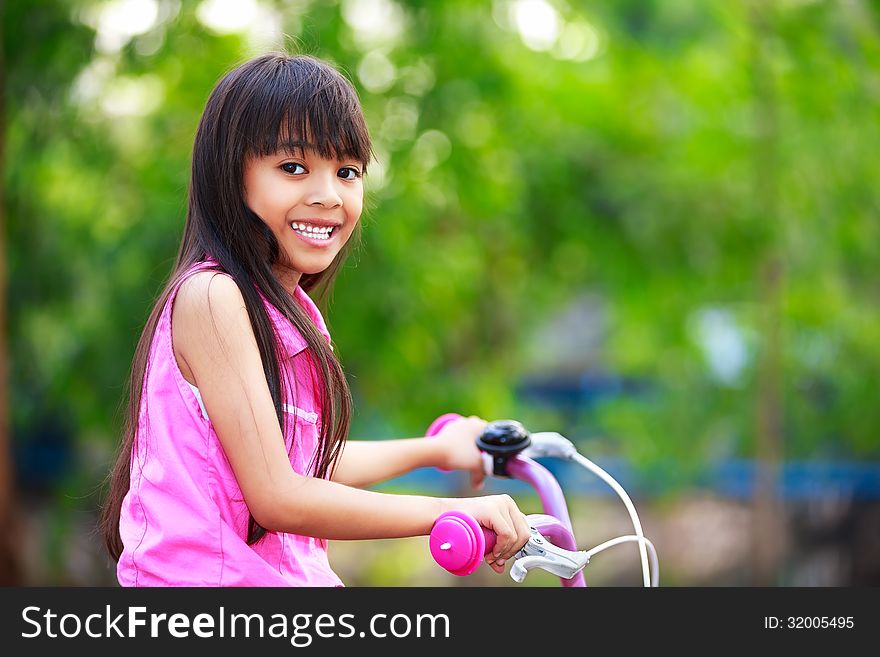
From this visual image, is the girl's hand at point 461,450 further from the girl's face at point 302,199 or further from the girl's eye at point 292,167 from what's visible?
the girl's eye at point 292,167

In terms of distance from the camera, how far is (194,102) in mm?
4789

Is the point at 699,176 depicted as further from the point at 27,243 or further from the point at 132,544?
the point at 132,544

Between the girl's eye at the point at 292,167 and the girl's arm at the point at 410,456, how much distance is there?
0.59m

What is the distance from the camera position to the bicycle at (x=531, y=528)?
4.56 ft

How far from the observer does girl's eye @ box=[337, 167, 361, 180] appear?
1.64m

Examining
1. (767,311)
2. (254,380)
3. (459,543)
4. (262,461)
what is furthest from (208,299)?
(767,311)

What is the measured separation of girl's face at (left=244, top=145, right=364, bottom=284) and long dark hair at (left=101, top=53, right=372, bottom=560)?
0.6 inches

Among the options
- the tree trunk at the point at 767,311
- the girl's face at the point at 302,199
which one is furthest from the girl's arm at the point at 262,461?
the tree trunk at the point at 767,311

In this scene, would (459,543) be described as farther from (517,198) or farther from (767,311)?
(767,311)

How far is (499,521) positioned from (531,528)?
103mm

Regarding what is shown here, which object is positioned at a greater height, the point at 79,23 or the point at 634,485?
the point at 79,23

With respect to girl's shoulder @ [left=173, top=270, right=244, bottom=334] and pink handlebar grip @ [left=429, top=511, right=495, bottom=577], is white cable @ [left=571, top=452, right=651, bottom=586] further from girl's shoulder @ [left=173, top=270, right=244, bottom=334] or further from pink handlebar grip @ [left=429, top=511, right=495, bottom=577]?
girl's shoulder @ [left=173, top=270, right=244, bottom=334]

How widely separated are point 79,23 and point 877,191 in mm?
4154

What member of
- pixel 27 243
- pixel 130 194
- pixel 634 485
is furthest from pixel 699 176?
pixel 27 243
